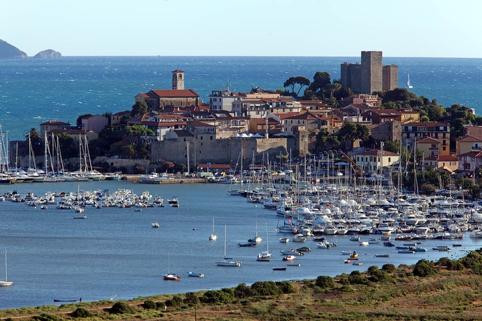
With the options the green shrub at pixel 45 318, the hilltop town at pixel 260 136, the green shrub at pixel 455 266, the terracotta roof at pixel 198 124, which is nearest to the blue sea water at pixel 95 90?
the hilltop town at pixel 260 136

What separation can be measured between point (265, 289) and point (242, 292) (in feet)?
1.66

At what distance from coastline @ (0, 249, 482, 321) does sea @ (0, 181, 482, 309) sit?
241cm

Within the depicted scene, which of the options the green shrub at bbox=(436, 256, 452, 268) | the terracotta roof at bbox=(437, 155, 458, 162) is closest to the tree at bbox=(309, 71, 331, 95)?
the terracotta roof at bbox=(437, 155, 458, 162)

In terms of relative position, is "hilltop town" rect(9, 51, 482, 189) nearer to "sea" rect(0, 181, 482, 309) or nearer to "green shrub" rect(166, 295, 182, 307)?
"sea" rect(0, 181, 482, 309)

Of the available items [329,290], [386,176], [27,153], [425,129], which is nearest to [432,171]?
[386,176]

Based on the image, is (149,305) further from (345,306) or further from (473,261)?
(473,261)

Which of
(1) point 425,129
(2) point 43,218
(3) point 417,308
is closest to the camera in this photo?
(3) point 417,308

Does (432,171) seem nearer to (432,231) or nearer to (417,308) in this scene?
(432,231)

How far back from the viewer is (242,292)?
34.0m

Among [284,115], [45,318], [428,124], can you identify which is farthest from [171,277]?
[284,115]

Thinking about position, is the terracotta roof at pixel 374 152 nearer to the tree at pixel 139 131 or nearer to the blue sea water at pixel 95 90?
the tree at pixel 139 131

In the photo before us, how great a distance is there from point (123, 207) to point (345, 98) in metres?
23.6

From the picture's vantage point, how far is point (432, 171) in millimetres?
58219

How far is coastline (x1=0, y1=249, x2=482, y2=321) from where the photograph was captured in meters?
31.4
